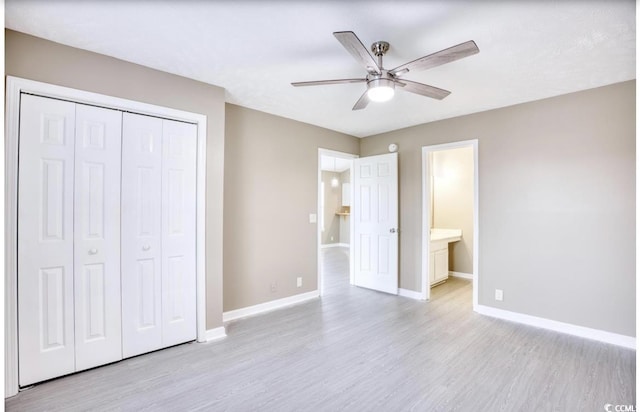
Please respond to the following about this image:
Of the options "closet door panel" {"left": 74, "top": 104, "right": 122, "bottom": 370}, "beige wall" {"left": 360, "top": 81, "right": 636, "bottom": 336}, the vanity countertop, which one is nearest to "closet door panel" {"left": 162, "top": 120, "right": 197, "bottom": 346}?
"closet door panel" {"left": 74, "top": 104, "right": 122, "bottom": 370}

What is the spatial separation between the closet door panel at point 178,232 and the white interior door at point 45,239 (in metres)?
0.69

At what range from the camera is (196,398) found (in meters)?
2.35

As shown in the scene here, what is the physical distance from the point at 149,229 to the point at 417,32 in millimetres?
2659

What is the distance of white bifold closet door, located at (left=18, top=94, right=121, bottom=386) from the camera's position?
2402 millimetres

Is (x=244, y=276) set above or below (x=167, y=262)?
below

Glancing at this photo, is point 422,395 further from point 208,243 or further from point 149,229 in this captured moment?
point 149,229

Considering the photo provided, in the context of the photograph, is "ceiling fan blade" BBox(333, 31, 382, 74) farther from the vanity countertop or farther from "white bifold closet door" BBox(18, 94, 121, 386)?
the vanity countertop

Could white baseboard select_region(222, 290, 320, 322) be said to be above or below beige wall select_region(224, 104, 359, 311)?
below

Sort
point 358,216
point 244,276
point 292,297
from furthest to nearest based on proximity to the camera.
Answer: point 358,216 → point 292,297 → point 244,276

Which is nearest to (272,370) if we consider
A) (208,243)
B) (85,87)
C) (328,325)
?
(328,325)

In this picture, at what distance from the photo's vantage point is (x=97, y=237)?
2674 mm

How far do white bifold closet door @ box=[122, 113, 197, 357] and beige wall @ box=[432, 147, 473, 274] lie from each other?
4649mm

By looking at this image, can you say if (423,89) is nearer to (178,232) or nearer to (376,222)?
(178,232)

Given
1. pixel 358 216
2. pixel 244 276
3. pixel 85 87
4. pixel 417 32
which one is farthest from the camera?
pixel 358 216
